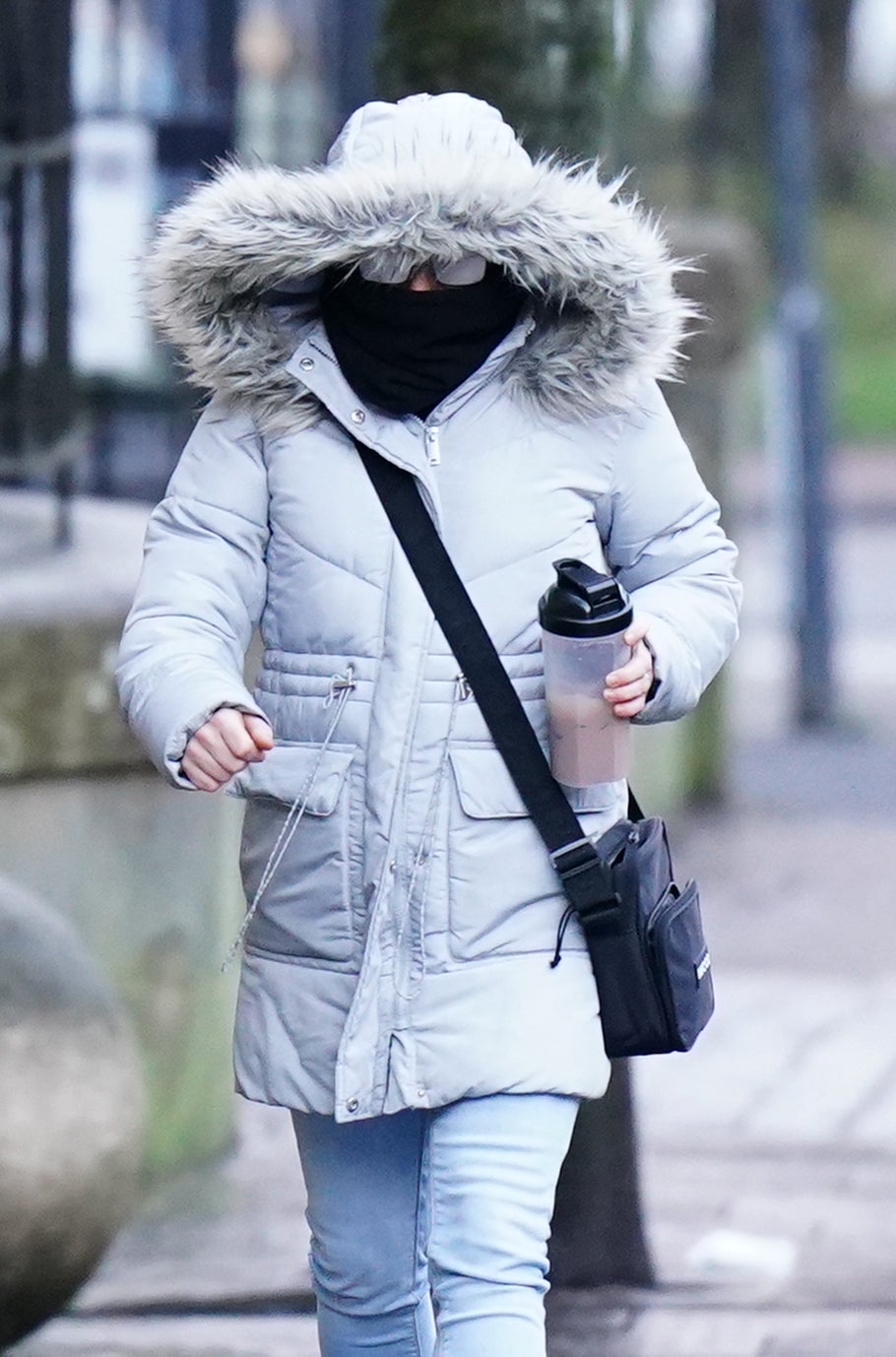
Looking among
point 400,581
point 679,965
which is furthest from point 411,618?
point 679,965

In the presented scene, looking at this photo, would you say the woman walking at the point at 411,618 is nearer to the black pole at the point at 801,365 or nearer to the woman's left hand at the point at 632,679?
the woman's left hand at the point at 632,679

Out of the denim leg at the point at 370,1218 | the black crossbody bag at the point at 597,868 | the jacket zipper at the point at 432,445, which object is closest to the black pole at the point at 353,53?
the jacket zipper at the point at 432,445

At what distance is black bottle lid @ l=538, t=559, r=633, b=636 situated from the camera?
2672 mm

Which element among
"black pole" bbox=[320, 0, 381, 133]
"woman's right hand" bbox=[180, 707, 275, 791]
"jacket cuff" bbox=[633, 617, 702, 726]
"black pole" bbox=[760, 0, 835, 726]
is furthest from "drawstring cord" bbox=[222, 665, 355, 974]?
"black pole" bbox=[760, 0, 835, 726]

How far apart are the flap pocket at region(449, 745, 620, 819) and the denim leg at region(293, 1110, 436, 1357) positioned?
382mm

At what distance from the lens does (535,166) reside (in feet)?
9.53


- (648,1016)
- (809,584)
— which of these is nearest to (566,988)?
(648,1016)

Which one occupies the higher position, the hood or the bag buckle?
the hood

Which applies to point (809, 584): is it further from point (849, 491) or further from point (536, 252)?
point (849, 491)

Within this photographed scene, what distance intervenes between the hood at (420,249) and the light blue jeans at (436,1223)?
811mm

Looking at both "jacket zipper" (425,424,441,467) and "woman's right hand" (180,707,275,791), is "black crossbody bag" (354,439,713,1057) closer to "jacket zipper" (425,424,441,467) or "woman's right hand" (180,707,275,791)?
"jacket zipper" (425,424,441,467)

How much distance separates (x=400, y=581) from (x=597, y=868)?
0.39m

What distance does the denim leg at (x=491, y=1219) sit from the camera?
110 inches

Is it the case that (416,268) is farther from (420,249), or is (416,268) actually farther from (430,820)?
(430,820)
